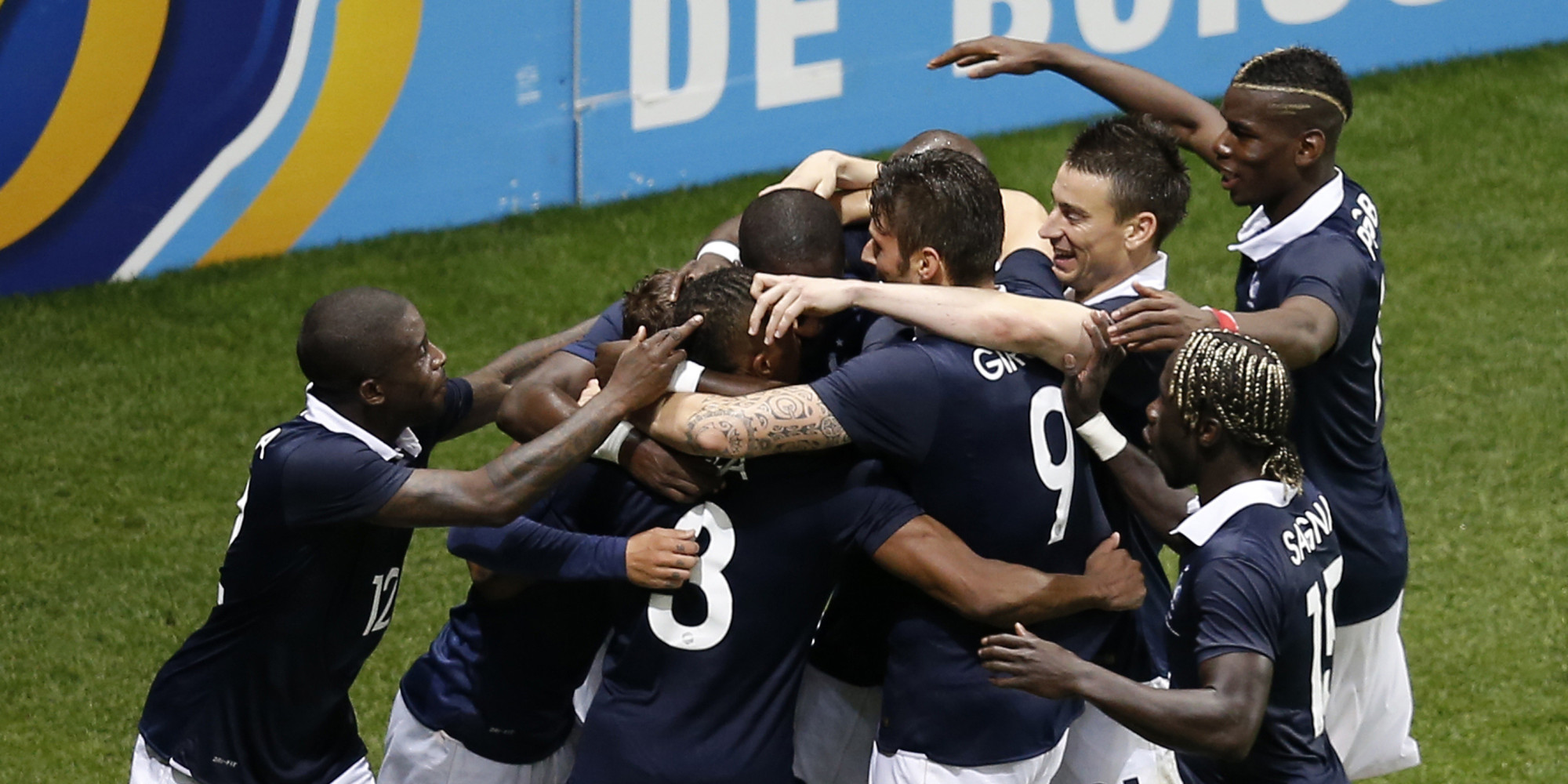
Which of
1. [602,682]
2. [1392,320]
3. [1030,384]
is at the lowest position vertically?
[1392,320]

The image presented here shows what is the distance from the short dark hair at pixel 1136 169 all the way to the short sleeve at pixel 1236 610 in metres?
1.24

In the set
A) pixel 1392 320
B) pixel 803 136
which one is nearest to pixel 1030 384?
pixel 1392 320

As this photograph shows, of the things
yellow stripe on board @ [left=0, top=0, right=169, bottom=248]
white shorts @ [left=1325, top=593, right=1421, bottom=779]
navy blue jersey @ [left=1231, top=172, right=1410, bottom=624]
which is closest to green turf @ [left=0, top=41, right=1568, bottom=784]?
yellow stripe on board @ [left=0, top=0, right=169, bottom=248]

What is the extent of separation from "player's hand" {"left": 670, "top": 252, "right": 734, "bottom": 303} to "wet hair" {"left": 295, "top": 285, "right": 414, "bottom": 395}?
60 cm

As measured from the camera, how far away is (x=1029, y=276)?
464cm

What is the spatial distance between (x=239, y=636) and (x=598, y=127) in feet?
21.2

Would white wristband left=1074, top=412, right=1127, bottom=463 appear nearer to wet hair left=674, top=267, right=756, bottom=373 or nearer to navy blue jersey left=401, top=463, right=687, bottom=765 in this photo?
wet hair left=674, top=267, right=756, bottom=373

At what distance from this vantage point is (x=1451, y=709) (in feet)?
21.5

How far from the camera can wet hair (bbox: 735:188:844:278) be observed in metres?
4.47

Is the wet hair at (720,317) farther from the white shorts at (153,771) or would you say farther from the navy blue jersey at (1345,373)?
the white shorts at (153,771)

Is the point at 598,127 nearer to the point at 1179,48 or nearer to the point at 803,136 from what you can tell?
the point at 803,136

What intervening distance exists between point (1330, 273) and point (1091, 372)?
0.78 metres

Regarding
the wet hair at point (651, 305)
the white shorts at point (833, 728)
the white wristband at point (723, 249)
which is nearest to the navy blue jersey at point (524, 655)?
the wet hair at point (651, 305)

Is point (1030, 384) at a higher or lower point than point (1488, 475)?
higher
